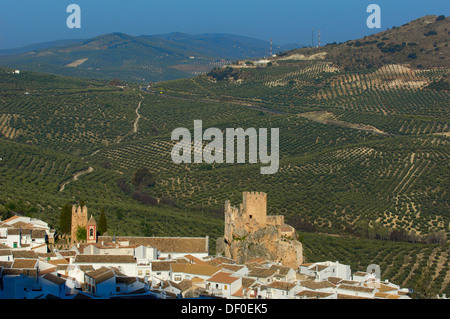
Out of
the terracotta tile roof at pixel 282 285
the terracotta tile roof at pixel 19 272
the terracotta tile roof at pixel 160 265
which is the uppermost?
the terracotta tile roof at pixel 19 272

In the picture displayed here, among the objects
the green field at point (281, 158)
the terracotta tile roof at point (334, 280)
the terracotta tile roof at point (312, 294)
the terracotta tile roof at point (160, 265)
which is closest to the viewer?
the terracotta tile roof at point (312, 294)

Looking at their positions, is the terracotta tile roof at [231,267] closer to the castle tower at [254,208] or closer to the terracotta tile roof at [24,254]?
the castle tower at [254,208]

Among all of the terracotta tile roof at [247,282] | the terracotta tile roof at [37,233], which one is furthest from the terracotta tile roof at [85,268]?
the terracotta tile roof at [37,233]

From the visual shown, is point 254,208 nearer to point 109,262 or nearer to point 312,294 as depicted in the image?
point 109,262

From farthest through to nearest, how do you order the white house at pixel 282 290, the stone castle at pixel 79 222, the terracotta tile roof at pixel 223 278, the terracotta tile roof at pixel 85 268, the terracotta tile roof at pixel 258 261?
the stone castle at pixel 79 222, the terracotta tile roof at pixel 258 261, the terracotta tile roof at pixel 85 268, the terracotta tile roof at pixel 223 278, the white house at pixel 282 290

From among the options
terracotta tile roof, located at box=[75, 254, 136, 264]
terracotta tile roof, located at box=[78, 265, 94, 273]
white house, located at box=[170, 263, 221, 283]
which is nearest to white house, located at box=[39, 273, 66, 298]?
terracotta tile roof, located at box=[78, 265, 94, 273]
